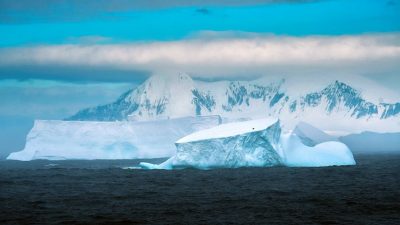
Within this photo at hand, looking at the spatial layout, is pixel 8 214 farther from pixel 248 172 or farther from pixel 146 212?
pixel 248 172

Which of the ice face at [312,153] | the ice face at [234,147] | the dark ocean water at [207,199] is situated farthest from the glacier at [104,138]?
the dark ocean water at [207,199]

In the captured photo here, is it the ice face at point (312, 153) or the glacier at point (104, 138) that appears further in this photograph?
the glacier at point (104, 138)

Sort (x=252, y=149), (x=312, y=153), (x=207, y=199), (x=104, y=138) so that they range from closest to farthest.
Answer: (x=207, y=199), (x=252, y=149), (x=312, y=153), (x=104, y=138)

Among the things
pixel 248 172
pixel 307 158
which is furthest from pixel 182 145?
pixel 307 158

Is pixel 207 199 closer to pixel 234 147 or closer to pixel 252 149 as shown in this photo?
pixel 234 147

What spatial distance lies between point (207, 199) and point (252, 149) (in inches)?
730

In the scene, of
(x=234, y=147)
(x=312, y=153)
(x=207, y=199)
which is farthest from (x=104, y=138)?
(x=207, y=199)

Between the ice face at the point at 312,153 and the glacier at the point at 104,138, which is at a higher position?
the glacier at the point at 104,138

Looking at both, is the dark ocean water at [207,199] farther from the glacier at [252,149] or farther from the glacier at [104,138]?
the glacier at [104,138]

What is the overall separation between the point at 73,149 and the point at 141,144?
291 inches

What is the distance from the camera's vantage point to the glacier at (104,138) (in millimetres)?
79500

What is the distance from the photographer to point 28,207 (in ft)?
102

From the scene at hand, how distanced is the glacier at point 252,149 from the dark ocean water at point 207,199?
217cm

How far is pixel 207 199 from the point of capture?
33562 mm
